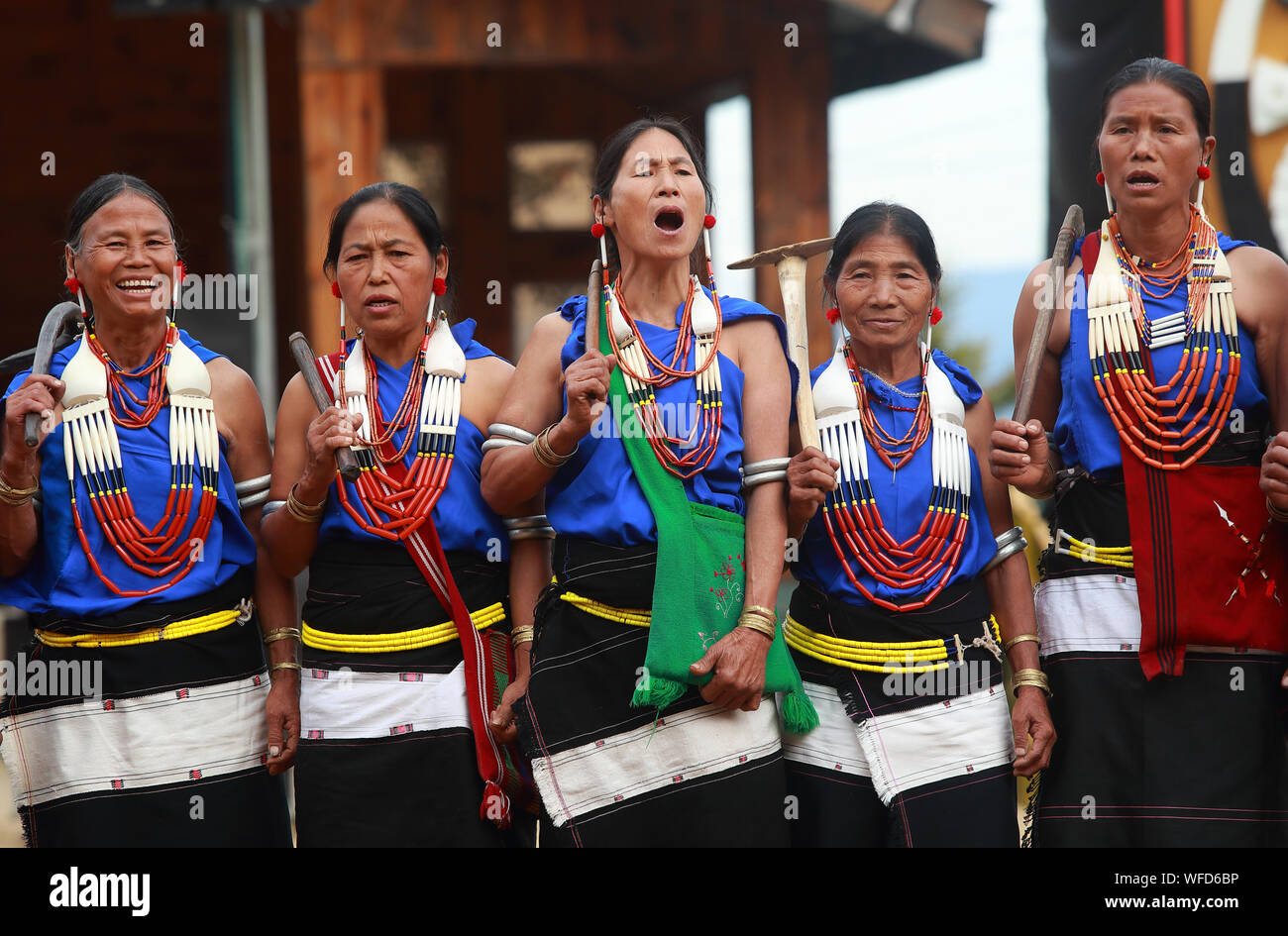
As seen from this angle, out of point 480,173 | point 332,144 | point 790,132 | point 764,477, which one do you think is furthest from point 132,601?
point 480,173

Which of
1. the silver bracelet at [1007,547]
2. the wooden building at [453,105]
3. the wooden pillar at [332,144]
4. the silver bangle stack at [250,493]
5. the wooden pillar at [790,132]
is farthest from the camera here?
the wooden pillar at [790,132]

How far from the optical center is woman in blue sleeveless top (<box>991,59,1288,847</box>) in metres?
2.96

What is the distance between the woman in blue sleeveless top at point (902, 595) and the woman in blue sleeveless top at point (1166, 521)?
134mm

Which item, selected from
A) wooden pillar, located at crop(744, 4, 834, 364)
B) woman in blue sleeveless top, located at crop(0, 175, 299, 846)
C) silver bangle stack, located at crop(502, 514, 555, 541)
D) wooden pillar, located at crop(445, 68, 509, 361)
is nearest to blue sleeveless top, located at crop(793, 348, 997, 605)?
silver bangle stack, located at crop(502, 514, 555, 541)

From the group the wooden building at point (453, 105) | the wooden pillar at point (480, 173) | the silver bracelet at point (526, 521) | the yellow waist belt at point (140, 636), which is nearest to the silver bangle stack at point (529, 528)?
the silver bracelet at point (526, 521)

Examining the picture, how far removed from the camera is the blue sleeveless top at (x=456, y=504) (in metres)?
2.99

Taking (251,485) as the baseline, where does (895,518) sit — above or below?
below

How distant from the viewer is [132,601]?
3.01 meters

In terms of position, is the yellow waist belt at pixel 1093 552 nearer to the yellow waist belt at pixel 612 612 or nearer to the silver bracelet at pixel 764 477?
the silver bracelet at pixel 764 477

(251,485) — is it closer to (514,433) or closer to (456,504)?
(456,504)

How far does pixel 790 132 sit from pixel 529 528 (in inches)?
181
